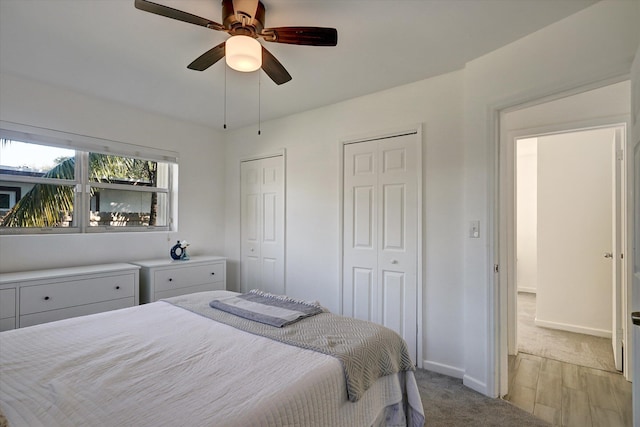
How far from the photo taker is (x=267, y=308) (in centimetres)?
190

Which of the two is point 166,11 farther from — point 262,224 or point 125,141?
point 262,224

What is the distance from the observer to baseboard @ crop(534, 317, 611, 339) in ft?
11.0

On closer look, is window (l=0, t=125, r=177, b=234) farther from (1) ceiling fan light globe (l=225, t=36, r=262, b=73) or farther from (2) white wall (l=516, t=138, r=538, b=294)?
(2) white wall (l=516, t=138, r=538, b=294)

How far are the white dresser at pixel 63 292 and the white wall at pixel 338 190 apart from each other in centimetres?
142

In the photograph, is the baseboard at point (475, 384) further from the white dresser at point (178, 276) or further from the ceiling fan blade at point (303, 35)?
the white dresser at point (178, 276)

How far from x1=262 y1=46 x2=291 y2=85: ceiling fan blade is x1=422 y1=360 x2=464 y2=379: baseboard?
2440mm

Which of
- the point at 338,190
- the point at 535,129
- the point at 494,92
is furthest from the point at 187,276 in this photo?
the point at 535,129

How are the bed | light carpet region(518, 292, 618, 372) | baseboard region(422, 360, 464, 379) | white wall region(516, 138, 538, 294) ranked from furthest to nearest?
1. white wall region(516, 138, 538, 294)
2. light carpet region(518, 292, 618, 372)
3. baseboard region(422, 360, 464, 379)
4. the bed

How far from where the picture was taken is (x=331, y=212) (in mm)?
3227

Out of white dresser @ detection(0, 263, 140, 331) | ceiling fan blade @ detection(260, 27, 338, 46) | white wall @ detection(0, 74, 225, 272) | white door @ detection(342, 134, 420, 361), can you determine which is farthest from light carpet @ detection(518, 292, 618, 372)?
white dresser @ detection(0, 263, 140, 331)

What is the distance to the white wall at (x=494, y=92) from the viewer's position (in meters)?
1.72

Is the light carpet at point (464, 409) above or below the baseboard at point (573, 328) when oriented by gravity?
below

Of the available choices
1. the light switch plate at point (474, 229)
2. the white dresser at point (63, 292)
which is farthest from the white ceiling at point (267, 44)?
the white dresser at point (63, 292)

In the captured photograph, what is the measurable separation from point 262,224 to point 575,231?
3.52m
